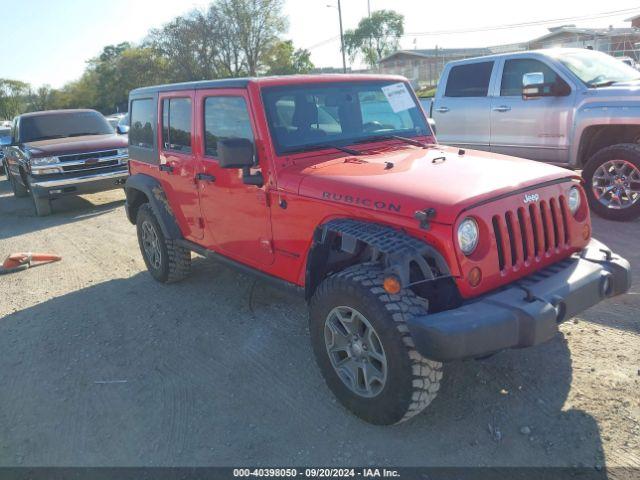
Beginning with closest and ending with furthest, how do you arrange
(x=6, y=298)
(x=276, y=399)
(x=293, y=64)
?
(x=276, y=399), (x=6, y=298), (x=293, y=64)

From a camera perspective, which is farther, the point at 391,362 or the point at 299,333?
the point at 299,333

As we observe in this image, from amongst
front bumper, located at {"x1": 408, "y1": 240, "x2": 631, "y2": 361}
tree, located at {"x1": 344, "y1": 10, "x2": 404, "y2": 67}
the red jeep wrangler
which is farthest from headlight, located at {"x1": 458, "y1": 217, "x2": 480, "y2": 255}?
tree, located at {"x1": 344, "y1": 10, "x2": 404, "y2": 67}

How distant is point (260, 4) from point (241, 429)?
2090 inches

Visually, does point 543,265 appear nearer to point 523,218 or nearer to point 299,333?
point 523,218

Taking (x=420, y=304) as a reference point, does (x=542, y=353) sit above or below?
below

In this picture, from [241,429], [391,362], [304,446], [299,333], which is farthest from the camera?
[299,333]

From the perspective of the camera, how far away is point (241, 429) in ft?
10.3

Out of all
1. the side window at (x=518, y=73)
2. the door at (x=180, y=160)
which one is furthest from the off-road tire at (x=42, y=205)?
the side window at (x=518, y=73)

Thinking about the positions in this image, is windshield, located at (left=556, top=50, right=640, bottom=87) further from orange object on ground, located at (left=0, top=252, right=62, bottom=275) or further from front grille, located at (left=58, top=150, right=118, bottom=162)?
front grille, located at (left=58, top=150, right=118, bottom=162)

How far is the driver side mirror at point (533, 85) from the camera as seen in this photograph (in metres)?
6.36

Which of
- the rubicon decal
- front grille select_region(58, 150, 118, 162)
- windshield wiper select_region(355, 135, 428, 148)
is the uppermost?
windshield wiper select_region(355, 135, 428, 148)

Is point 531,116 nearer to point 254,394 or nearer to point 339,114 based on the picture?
point 339,114

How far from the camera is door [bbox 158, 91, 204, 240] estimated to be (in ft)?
14.9

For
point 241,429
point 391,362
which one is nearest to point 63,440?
point 241,429
